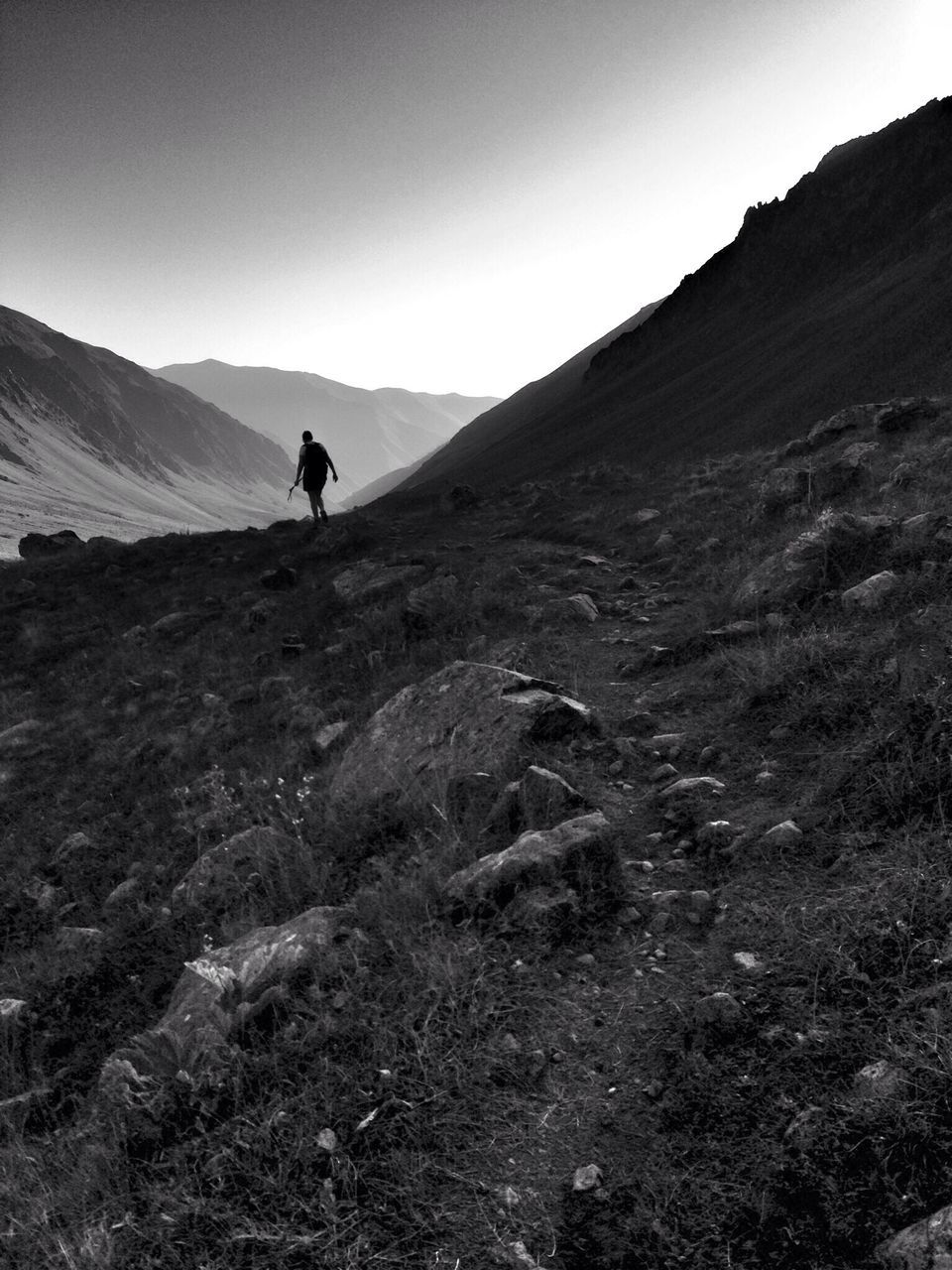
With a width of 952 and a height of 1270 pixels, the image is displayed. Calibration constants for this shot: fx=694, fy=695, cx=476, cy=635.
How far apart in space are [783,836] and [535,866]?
1268 mm

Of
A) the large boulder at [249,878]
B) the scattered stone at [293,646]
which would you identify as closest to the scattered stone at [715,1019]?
the large boulder at [249,878]

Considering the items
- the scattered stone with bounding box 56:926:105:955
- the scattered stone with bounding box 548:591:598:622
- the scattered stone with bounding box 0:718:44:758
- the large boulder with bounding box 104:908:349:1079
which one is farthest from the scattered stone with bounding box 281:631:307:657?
the large boulder with bounding box 104:908:349:1079

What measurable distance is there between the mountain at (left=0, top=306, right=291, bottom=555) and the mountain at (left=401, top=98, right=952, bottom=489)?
1909 inches

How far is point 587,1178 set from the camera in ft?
7.14

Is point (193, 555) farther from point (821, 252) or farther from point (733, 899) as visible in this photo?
point (821, 252)

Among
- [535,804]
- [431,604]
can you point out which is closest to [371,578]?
[431,604]

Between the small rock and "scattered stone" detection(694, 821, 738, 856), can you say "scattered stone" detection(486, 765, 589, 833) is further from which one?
the small rock

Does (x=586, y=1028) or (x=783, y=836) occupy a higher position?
(x=783, y=836)

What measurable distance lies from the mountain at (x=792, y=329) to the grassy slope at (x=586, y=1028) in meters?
16.7

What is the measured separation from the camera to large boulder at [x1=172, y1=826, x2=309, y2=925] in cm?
456

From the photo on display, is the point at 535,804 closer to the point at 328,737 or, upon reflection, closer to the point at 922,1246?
the point at 922,1246

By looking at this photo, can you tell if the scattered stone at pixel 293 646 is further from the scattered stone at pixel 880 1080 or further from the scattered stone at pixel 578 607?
the scattered stone at pixel 880 1080

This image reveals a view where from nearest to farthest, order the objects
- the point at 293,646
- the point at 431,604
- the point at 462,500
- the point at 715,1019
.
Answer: the point at 715,1019 → the point at 431,604 → the point at 293,646 → the point at 462,500

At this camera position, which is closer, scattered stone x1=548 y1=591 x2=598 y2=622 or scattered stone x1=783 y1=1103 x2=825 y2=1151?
scattered stone x1=783 y1=1103 x2=825 y2=1151
